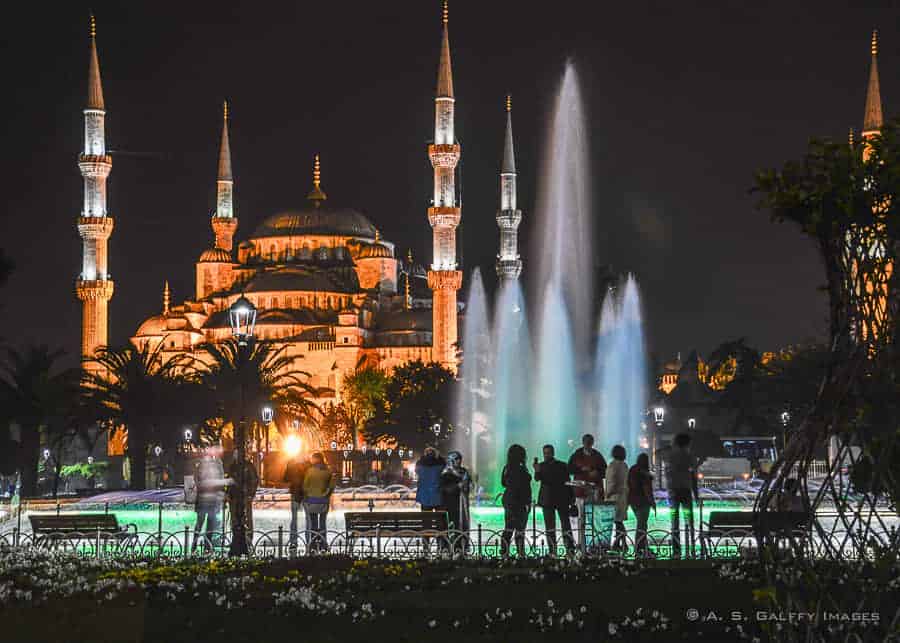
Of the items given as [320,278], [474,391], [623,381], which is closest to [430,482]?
[623,381]

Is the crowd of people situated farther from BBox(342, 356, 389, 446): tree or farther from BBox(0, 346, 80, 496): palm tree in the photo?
BBox(342, 356, 389, 446): tree

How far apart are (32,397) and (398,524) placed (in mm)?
22796

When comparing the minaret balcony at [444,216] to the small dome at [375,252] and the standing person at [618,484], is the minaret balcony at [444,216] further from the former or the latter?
the standing person at [618,484]

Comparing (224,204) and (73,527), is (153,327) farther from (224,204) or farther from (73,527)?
(73,527)

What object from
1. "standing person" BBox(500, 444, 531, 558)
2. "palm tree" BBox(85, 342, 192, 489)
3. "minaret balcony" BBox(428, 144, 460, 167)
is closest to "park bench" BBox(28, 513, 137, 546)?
"standing person" BBox(500, 444, 531, 558)

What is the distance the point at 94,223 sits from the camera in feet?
208

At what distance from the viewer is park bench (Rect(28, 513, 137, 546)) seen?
15586 millimetres

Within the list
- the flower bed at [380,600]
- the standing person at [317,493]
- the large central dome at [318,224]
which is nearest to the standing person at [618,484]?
the flower bed at [380,600]

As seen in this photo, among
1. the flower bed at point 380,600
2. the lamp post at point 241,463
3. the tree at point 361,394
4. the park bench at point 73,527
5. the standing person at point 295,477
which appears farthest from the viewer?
the tree at point 361,394

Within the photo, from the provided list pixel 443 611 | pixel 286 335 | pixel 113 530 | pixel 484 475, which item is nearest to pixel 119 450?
pixel 286 335

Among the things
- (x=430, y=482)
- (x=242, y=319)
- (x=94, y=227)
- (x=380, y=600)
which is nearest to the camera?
(x=380, y=600)

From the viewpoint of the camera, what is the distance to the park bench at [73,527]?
1559 cm

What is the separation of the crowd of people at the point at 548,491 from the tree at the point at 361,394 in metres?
51.0

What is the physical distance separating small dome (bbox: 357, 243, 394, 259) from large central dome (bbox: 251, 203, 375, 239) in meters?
3.48
